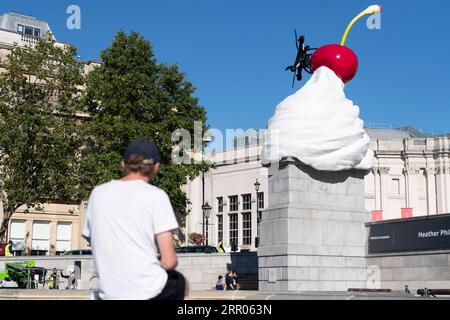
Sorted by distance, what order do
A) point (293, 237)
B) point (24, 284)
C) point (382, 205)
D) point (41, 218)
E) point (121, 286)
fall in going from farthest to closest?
1. point (382, 205)
2. point (41, 218)
3. point (24, 284)
4. point (293, 237)
5. point (121, 286)

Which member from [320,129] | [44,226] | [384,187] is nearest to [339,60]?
[320,129]

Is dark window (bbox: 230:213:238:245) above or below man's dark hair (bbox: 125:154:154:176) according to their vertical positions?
above

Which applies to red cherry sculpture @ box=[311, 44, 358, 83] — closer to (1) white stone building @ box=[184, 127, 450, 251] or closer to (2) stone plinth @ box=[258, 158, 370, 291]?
(2) stone plinth @ box=[258, 158, 370, 291]

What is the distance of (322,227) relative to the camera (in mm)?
23453

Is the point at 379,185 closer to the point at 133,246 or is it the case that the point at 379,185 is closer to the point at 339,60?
the point at 339,60

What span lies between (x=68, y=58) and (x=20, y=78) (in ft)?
11.6

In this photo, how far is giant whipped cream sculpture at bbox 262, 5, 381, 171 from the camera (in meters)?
22.9

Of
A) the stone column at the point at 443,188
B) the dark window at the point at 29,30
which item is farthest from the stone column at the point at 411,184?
the dark window at the point at 29,30

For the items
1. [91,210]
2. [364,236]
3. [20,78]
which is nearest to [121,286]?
[91,210]

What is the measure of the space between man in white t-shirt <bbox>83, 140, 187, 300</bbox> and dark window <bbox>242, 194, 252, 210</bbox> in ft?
252

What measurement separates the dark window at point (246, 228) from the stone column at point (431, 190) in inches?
951

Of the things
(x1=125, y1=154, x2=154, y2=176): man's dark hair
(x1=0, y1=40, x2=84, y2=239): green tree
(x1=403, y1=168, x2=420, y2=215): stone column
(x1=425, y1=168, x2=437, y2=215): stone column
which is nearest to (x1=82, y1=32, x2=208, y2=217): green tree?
(x1=0, y1=40, x2=84, y2=239): green tree

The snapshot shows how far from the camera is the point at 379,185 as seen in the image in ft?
292

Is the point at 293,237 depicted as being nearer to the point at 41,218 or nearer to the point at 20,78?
the point at 20,78
